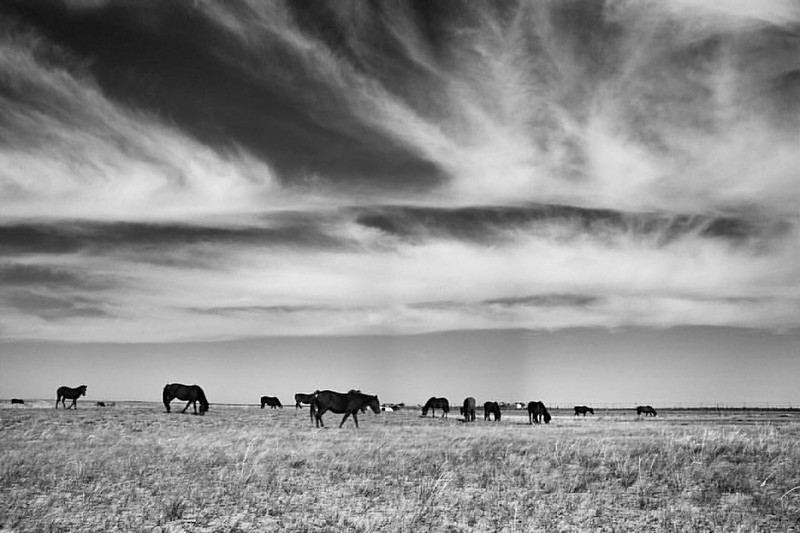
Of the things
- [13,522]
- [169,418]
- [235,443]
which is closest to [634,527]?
[13,522]

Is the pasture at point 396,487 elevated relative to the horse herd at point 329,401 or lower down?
lower down

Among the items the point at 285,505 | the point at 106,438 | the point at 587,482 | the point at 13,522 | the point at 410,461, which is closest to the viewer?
the point at 13,522

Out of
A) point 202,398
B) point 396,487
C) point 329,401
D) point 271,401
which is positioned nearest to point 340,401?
point 329,401

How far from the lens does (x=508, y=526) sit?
10.4m

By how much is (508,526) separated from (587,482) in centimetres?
456

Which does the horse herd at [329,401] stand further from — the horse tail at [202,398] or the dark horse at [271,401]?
the dark horse at [271,401]

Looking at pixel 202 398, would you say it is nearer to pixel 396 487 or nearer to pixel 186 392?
pixel 186 392

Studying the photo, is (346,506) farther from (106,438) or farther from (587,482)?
(106,438)

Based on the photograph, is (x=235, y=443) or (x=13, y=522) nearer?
(x=13, y=522)

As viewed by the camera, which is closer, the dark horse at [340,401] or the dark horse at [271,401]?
the dark horse at [340,401]

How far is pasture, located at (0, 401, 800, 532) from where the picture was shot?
1059 cm

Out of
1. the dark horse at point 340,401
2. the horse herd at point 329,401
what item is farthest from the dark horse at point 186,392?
the dark horse at point 340,401

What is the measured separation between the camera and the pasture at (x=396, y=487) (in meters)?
10.6

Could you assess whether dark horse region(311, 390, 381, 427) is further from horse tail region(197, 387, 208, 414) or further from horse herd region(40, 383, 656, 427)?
horse tail region(197, 387, 208, 414)
